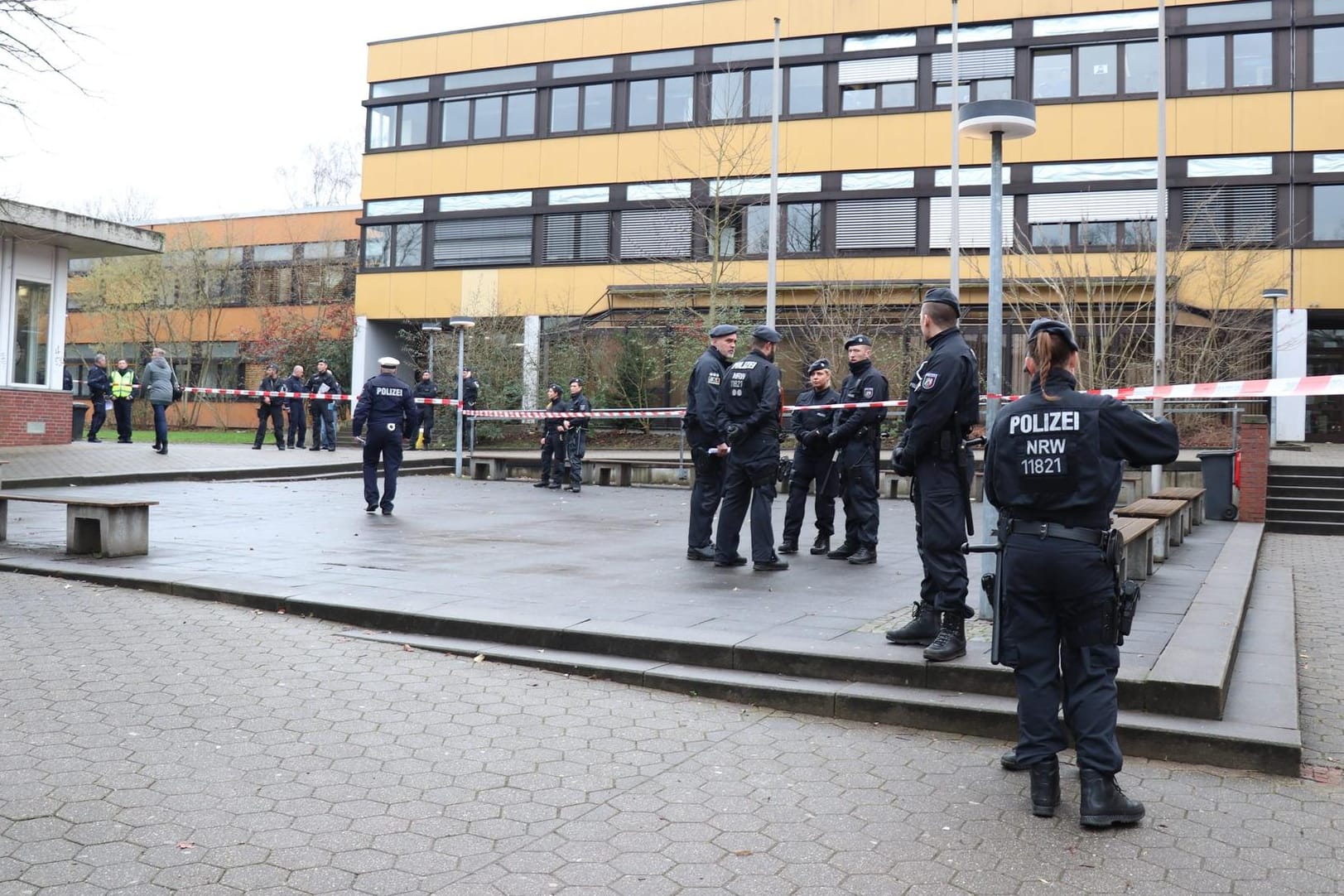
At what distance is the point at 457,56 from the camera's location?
35.5 m

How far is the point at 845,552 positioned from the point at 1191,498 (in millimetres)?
5100

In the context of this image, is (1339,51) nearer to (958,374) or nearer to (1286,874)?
(958,374)

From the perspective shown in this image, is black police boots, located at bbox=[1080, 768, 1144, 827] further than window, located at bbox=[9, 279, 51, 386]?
No

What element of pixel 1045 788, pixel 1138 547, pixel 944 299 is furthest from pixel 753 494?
pixel 1045 788

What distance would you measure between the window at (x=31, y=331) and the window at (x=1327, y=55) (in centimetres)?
Result: 2977

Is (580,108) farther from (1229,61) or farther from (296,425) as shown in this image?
(1229,61)

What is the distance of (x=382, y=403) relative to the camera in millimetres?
13133

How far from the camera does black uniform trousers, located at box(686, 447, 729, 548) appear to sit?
925 cm

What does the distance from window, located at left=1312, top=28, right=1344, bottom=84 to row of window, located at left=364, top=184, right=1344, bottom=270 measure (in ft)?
9.12

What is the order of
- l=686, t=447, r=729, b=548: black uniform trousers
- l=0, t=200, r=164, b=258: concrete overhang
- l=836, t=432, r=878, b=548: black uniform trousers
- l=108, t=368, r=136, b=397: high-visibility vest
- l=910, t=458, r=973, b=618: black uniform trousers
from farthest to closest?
l=108, t=368, r=136, b=397: high-visibility vest → l=0, t=200, r=164, b=258: concrete overhang → l=836, t=432, r=878, b=548: black uniform trousers → l=686, t=447, r=729, b=548: black uniform trousers → l=910, t=458, r=973, b=618: black uniform trousers

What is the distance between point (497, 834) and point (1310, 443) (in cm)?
2801

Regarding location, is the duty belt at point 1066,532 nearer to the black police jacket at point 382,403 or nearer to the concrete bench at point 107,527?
the concrete bench at point 107,527

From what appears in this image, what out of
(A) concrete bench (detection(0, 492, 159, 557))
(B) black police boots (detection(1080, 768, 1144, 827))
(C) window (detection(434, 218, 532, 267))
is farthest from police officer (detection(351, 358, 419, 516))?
(C) window (detection(434, 218, 532, 267))

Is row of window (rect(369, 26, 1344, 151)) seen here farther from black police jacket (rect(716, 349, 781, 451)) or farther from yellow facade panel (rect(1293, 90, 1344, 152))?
black police jacket (rect(716, 349, 781, 451))
